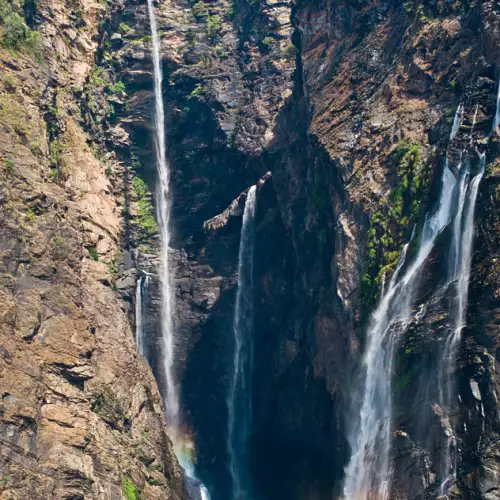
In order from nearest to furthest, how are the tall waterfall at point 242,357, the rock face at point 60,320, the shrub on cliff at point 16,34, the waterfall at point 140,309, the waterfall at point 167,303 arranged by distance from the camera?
the rock face at point 60,320
the shrub on cliff at point 16,34
the tall waterfall at point 242,357
the waterfall at point 167,303
the waterfall at point 140,309

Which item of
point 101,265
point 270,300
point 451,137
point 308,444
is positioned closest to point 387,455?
point 308,444

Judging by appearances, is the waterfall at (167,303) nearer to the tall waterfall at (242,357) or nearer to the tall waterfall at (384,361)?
the tall waterfall at (242,357)

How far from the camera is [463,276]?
29781mm

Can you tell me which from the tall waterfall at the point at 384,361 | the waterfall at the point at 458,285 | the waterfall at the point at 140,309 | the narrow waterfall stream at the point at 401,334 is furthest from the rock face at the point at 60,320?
the waterfall at the point at 458,285

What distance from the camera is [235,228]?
4934 centimetres

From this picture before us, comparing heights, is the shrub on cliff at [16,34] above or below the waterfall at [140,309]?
above

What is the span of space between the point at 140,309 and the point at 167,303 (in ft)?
6.34

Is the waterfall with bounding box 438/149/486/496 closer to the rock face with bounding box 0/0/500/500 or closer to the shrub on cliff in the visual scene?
the rock face with bounding box 0/0/500/500

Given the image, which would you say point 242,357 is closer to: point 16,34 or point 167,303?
point 167,303

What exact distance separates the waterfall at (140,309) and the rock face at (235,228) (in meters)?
0.58

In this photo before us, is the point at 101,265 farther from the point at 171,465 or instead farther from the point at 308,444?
the point at 308,444

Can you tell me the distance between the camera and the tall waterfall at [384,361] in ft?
106

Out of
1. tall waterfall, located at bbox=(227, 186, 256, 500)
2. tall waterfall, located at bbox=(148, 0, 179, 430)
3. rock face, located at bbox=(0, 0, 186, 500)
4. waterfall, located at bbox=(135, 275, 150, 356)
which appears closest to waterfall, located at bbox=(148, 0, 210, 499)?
tall waterfall, located at bbox=(148, 0, 179, 430)

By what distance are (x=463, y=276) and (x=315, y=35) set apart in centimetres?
2180
